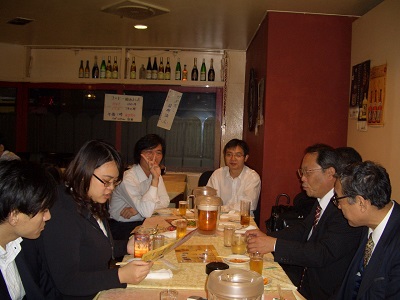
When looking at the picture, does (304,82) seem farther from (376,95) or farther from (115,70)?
(115,70)

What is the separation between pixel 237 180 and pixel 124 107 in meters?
2.83

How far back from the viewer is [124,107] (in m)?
6.24

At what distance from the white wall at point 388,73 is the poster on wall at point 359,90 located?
0.08m

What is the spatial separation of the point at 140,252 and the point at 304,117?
8.32ft

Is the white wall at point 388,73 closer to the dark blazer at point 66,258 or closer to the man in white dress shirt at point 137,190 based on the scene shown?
the man in white dress shirt at point 137,190

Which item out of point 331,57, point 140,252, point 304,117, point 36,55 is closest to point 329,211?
point 140,252

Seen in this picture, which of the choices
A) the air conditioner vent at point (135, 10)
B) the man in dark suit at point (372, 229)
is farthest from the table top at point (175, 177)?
the man in dark suit at point (372, 229)

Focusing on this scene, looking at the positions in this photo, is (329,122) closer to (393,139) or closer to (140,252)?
(393,139)

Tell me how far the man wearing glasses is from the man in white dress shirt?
751 mm

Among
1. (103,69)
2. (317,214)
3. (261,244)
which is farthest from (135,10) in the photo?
(261,244)

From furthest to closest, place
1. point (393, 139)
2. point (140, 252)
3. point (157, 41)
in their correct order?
point (157, 41)
point (393, 139)
point (140, 252)

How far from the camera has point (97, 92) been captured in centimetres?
636

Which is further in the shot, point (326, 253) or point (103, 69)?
point (103, 69)

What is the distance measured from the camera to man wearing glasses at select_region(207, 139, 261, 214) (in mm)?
3912
